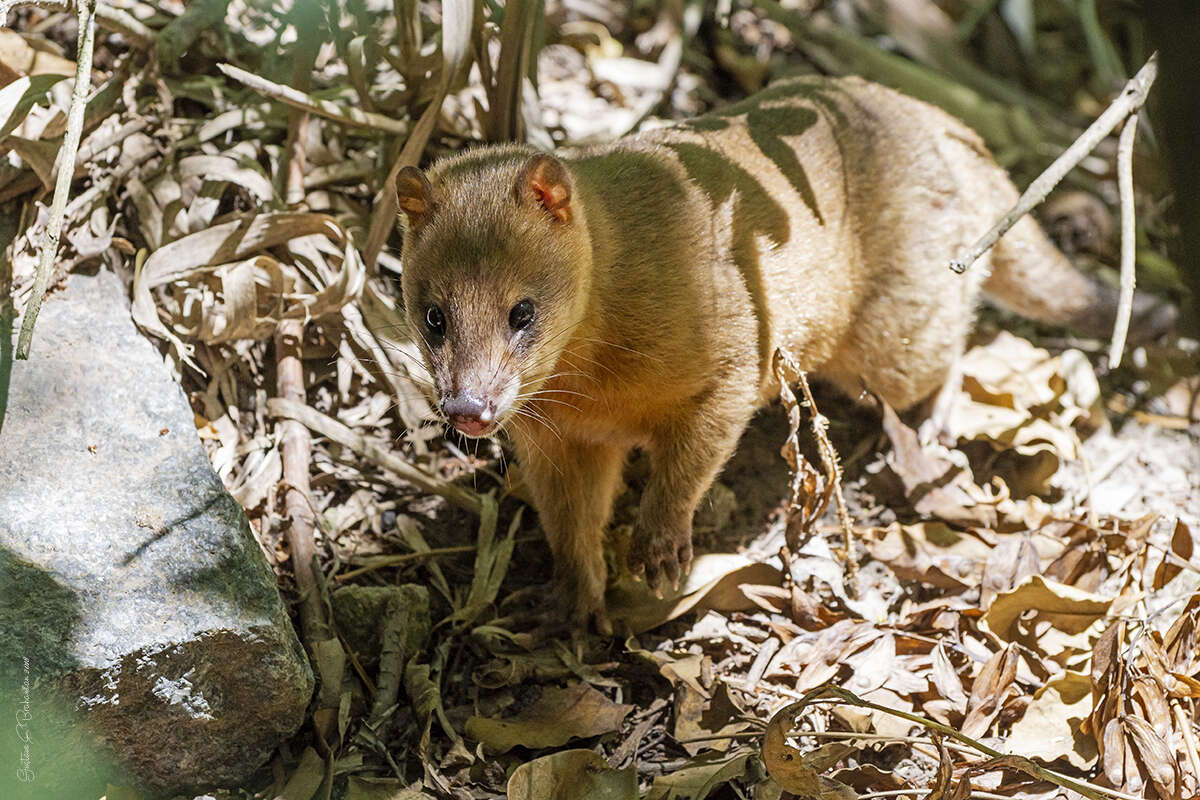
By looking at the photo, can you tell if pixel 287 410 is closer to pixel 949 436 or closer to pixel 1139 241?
pixel 949 436

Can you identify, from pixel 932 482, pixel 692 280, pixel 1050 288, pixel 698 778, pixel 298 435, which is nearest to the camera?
pixel 698 778

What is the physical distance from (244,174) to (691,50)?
2.82m

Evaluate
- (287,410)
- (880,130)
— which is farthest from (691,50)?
(287,410)

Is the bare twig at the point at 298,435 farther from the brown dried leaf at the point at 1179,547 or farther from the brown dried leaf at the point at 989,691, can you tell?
the brown dried leaf at the point at 1179,547

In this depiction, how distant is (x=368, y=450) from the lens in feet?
13.5

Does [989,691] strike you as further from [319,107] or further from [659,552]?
[319,107]

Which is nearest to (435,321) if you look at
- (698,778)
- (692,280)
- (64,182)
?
(692,280)

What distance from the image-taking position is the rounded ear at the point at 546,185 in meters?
3.30

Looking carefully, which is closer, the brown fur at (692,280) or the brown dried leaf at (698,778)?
the brown dried leaf at (698,778)

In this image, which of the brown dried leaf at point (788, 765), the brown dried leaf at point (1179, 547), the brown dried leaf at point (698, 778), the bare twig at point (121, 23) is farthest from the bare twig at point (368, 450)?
the brown dried leaf at point (1179, 547)

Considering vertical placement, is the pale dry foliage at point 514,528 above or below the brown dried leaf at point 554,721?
above

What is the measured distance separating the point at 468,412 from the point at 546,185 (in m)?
0.75

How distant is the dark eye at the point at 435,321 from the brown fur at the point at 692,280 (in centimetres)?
2

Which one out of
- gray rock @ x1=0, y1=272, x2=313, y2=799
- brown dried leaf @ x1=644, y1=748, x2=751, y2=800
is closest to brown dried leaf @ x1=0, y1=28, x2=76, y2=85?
gray rock @ x1=0, y1=272, x2=313, y2=799
